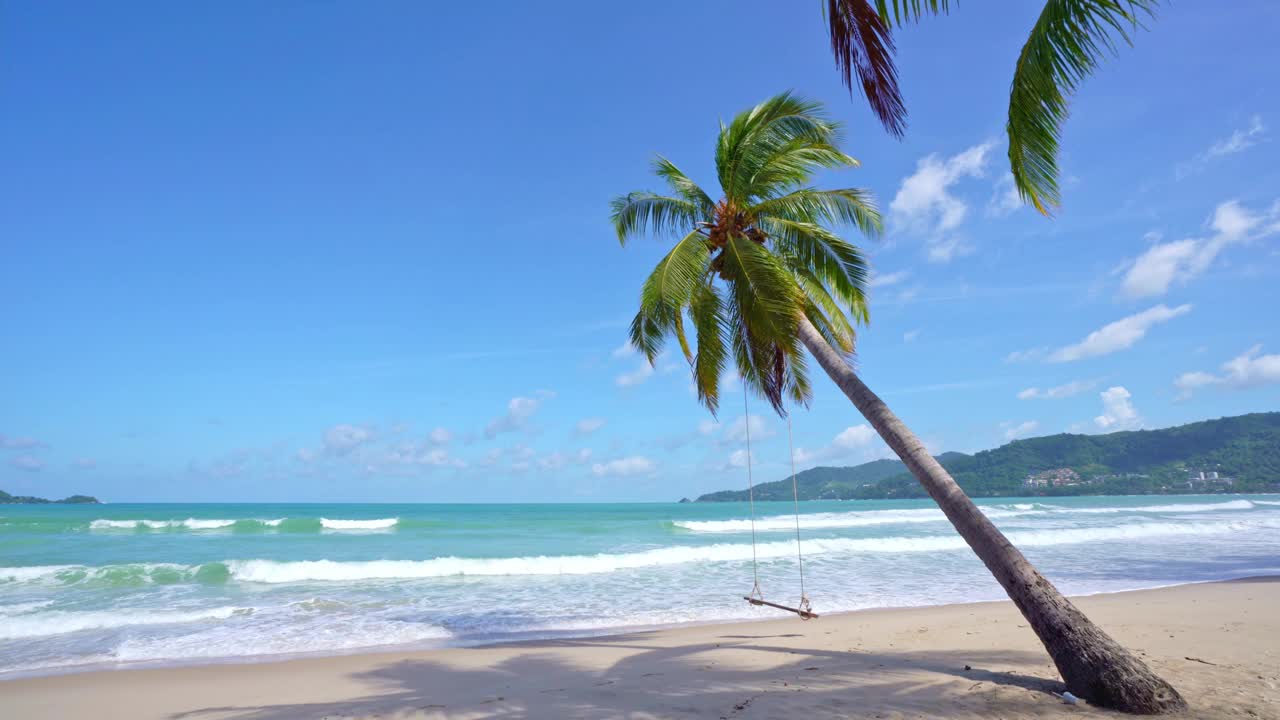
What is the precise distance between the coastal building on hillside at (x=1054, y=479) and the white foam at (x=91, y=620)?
89762mm

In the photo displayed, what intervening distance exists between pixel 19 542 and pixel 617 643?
2729 centimetres

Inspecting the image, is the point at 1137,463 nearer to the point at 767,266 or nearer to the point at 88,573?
the point at 767,266

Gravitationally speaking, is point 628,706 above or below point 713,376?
below

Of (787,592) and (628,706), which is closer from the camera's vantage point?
(628,706)

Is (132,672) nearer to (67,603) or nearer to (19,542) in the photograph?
(67,603)

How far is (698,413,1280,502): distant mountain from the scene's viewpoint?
7219 centimetres

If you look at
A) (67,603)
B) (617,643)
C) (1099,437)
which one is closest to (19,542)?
(67,603)

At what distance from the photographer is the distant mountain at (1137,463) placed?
7219 cm

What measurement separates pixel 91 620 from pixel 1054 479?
9419 centimetres

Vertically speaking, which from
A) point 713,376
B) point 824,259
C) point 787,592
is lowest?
point 787,592

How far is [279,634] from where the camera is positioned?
8.66 meters

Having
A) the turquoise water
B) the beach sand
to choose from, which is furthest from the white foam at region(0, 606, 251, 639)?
the beach sand

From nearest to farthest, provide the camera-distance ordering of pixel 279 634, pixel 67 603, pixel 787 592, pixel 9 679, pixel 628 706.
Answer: pixel 628 706, pixel 9 679, pixel 279 634, pixel 67 603, pixel 787 592

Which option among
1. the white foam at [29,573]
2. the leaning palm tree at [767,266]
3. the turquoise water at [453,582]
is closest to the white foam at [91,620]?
the turquoise water at [453,582]
